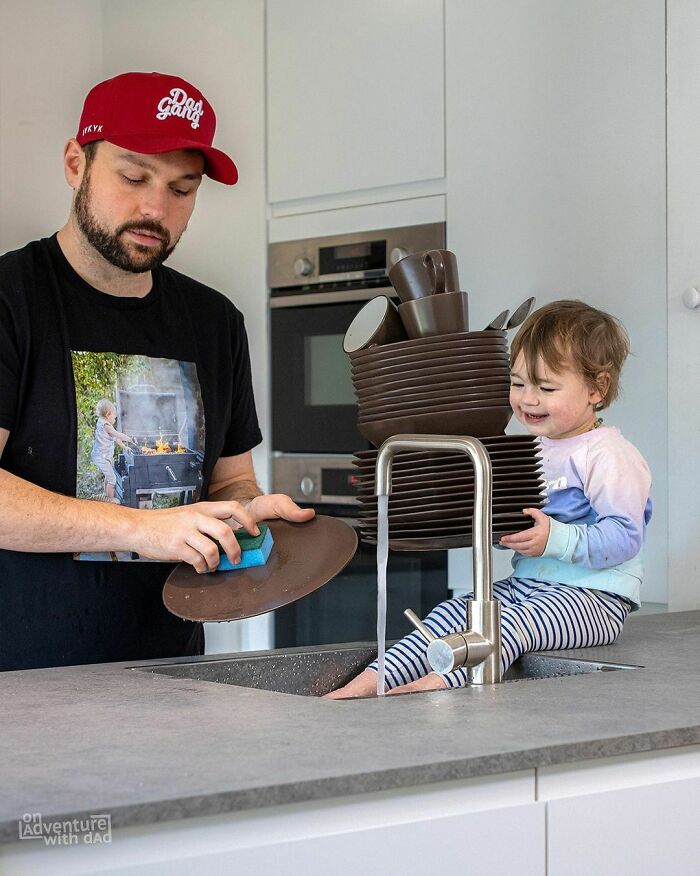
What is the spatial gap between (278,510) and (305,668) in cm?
22

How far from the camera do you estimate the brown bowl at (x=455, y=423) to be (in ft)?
4.64

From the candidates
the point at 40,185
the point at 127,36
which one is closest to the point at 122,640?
the point at 40,185

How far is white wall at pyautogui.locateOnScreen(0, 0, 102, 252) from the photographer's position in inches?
121

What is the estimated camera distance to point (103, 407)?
1729 millimetres

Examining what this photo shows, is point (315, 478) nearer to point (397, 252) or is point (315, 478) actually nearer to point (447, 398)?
point (397, 252)

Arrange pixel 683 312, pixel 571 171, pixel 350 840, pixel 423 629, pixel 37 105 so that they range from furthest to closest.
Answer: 1. pixel 37 105
2. pixel 571 171
3. pixel 683 312
4. pixel 423 629
5. pixel 350 840

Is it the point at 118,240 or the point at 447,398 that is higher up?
the point at 118,240

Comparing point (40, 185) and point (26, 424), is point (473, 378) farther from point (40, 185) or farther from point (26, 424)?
point (40, 185)

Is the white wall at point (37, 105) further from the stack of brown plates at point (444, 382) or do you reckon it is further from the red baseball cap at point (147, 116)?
the stack of brown plates at point (444, 382)

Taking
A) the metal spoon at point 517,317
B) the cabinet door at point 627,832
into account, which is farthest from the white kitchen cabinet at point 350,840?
the metal spoon at point 517,317

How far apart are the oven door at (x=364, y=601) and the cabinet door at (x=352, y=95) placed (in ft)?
2.77

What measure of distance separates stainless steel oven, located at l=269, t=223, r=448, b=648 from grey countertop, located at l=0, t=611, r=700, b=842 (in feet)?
4.64

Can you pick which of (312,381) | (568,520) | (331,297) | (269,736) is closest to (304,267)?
(331,297)

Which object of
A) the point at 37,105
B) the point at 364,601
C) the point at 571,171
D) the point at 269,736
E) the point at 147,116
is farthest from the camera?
the point at 37,105
